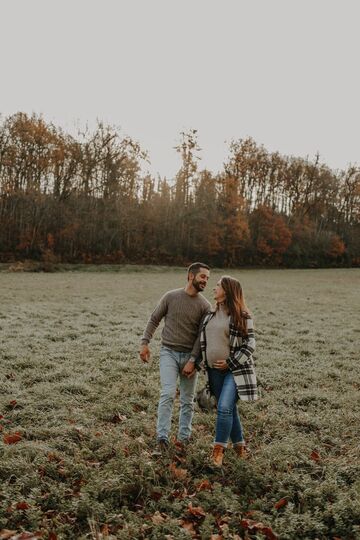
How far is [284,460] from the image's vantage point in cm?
580

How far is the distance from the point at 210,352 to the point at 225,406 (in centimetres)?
69

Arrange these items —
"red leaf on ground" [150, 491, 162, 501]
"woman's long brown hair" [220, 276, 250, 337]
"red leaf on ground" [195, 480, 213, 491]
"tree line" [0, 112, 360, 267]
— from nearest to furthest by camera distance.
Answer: "red leaf on ground" [150, 491, 162, 501], "red leaf on ground" [195, 480, 213, 491], "woman's long brown hair" [220, 276, 250, 337], "tree line" [0, 112, 360, 267]

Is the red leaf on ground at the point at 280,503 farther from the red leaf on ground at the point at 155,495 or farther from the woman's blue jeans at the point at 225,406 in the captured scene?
the red leaf on ground at the point at 155,495

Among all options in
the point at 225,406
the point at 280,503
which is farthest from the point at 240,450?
the point at 280,503

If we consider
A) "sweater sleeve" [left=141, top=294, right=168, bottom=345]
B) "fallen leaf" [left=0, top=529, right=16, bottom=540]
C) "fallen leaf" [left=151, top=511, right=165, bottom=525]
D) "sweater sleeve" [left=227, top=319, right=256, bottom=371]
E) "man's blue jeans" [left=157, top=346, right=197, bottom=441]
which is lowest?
"fallen leaf" [left=0, top=529, right=16, bottom=540]

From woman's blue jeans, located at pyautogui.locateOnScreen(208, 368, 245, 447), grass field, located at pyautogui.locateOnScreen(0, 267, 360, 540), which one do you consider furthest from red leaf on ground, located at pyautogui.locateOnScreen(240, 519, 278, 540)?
woman's blue jeans, located at pyautogui.locateOnScreen(208, 368, 245, 447)

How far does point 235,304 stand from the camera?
18.9 feet

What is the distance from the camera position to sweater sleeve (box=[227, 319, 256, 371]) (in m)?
5.68

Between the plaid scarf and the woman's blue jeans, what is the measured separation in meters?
0.11

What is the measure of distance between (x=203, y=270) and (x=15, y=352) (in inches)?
263

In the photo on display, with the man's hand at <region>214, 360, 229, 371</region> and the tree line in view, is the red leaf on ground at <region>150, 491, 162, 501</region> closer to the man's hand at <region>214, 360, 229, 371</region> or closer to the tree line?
the man's hand at <region>214, 360, 229, 371</region>

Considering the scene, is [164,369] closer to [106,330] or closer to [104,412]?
[104,412]

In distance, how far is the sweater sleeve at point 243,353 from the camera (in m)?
5.68

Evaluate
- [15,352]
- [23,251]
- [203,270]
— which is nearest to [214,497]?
[203,270]
